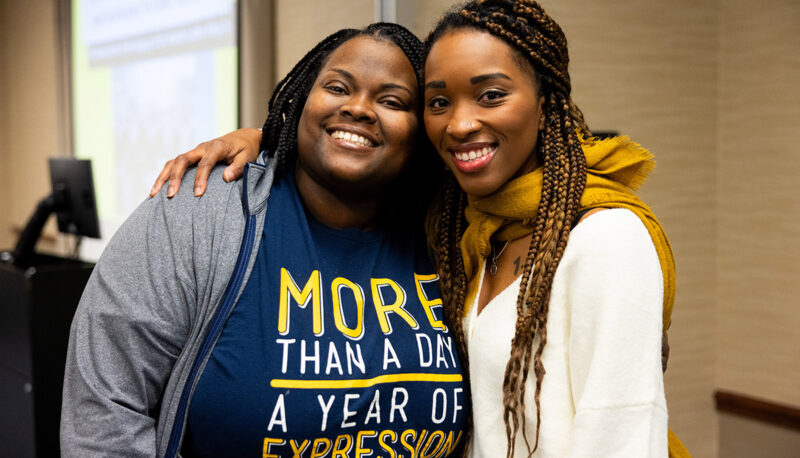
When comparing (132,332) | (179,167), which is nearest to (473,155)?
(179,167)

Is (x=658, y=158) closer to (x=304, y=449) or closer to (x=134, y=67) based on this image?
(x=304, y=449)

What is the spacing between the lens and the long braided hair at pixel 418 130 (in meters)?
1.39

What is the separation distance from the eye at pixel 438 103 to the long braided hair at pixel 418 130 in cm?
12

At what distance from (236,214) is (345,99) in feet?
1.04

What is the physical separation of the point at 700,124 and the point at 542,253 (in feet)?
6.62

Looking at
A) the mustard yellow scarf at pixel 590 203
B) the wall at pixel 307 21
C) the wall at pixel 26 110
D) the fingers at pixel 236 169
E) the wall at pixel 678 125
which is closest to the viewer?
the mustard yellow scarf at pixel 590 203

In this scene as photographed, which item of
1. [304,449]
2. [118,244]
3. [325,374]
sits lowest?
[304,449]

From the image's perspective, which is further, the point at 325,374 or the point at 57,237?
the point at 57,237

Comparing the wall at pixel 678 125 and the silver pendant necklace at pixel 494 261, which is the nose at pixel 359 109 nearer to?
the silver pendant necklace at pixel 494 261

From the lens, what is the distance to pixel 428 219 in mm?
1452

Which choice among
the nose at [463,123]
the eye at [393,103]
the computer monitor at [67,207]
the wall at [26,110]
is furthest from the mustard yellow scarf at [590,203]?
the wall at [26,110]

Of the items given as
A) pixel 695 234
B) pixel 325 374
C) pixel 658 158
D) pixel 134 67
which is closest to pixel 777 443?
pixel 695 234

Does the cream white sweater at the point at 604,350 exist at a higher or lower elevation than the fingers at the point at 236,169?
lower

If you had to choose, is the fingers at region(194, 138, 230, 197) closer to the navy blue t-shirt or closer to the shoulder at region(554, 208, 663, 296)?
the navy blue t-shirt
